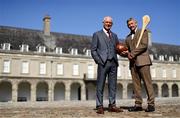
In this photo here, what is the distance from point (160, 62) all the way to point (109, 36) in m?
42.4

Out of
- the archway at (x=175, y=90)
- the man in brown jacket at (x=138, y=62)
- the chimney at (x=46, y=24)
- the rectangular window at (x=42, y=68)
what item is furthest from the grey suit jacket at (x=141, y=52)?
the archway at (x=175, y=90)

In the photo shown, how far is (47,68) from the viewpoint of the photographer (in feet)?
129

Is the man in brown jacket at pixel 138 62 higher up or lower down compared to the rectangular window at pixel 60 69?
lower down

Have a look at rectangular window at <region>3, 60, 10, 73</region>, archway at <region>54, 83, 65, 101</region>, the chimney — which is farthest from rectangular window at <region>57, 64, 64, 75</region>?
rectangular window at <region>3, 60, 10, 73</region>

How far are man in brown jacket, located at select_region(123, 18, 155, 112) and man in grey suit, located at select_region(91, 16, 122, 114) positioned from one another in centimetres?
42

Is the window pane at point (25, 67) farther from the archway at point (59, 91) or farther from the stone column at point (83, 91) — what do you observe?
the stone column at point (83, 91)

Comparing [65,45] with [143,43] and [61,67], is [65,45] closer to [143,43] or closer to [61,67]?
[61,67]

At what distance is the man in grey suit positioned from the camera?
23.4 feet

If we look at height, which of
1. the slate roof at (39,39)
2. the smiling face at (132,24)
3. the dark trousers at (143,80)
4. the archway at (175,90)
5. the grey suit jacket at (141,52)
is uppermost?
the slate roof at (39,39)

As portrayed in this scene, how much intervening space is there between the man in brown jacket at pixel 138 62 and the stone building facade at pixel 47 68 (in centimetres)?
3094

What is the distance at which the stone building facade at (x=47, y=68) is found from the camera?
1468 inches

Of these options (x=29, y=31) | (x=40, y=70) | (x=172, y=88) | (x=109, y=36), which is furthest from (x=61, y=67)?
(x=109, y=36)

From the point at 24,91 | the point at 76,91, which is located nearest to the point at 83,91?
the point at 76,91

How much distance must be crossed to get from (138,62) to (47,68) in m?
32.7
